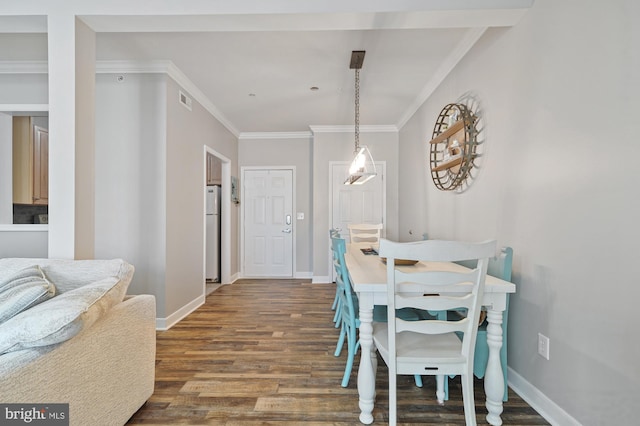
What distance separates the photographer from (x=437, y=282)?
4.53 feet

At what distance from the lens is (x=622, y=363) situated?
48.4 inches

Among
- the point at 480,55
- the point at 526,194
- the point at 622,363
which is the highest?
the point at 480,55

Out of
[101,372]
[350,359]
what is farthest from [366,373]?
[101,372]

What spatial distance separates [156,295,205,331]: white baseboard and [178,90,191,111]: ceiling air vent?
221 centimetres

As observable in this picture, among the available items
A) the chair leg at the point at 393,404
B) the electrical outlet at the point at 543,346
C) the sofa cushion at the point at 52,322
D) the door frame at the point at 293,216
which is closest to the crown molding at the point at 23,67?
the door frame at the point at 293,216

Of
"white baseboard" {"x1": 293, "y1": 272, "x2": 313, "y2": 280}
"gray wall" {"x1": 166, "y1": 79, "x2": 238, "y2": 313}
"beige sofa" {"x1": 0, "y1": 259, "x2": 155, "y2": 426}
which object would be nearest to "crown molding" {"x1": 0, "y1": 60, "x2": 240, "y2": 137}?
"gray wall" {"x1": 166, "y1": 79, "x2": 238, "y2": 313}

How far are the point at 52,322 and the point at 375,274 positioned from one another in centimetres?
151

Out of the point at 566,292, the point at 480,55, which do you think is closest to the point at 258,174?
the point at 480,55

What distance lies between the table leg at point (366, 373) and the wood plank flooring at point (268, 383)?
0.28 feet

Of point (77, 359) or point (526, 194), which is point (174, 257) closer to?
point (77, 359)

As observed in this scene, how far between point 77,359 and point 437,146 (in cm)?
318

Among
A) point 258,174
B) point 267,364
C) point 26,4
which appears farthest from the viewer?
point 258,174

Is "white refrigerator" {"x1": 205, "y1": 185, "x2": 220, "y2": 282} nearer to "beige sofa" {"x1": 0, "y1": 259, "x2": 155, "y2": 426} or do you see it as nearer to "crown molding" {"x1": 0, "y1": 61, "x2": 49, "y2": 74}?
"crown molding" {"x1": 0, "y1": 61, "x2": 49, "y2": 74}

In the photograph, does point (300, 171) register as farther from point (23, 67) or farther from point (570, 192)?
point (570, 192)
